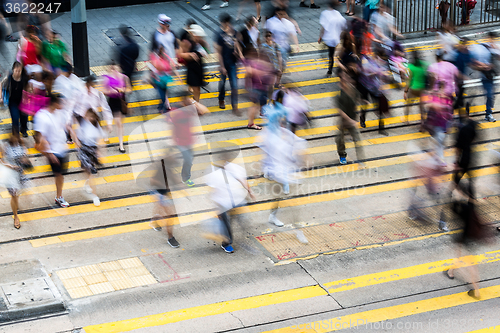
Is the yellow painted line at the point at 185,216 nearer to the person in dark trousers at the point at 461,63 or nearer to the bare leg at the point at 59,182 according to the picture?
the bare leg at the point at 59,182

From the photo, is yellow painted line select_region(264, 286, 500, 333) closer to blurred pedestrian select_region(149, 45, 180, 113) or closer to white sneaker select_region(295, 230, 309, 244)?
white sneaker select_region(295, 230, 309, 244)

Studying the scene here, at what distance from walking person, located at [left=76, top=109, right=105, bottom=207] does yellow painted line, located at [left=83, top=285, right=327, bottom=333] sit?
A: 3195 mm

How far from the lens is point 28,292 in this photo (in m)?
8.08

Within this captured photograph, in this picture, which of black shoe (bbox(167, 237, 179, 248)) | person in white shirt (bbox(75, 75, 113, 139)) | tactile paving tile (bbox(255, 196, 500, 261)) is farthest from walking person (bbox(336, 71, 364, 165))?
person in white shirt (bbox(75, 75, 113, 139))

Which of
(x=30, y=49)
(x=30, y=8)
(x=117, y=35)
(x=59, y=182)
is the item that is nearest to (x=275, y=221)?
(x=59, y=182)

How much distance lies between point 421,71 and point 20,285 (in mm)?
8003

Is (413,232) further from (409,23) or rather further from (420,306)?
(409,23)

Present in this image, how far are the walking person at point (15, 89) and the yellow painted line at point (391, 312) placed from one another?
22.9 ft

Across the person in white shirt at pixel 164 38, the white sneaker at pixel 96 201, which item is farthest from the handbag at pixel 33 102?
the person in white shirt at pixel 164 38

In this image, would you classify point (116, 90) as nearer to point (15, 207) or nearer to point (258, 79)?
point (258, 79)

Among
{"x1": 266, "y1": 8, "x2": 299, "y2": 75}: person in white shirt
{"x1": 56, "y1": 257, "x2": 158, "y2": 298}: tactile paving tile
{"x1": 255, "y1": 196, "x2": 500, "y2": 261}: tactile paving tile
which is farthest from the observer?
{"x1": 266, "y1": 8, "x2": 299, "y2": 75}: person in white shirt

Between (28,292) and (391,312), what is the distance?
14.5ft

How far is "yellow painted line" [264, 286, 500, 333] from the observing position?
7666 millimetres

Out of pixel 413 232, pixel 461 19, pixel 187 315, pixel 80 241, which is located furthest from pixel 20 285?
pixel 461 19
